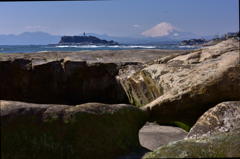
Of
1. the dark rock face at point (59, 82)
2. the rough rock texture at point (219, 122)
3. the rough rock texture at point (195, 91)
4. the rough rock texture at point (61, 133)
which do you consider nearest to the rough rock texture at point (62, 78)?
the dark rock face at point (59, 82)

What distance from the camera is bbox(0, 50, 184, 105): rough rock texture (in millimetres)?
10477

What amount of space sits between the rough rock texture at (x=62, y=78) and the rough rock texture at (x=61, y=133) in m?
5.73

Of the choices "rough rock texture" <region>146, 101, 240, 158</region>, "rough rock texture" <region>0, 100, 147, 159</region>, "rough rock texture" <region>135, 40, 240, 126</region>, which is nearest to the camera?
"rough rock texture" <region>146, 101, 240, 158</region>

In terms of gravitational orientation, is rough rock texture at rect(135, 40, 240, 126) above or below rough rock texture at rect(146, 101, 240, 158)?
above

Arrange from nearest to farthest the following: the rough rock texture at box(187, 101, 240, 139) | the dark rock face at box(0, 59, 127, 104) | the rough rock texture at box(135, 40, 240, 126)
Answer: the rough rock texture at box(187, 101, 240, 139) < the rough rock texture at box(135, 40, 240, 126) < the dark rock face at box(0, 59, 127, 104)

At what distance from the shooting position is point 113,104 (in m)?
6.01

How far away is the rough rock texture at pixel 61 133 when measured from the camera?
13.2ft

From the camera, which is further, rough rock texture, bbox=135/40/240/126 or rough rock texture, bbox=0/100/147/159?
rough rock texture, bbox=135/40/240/126

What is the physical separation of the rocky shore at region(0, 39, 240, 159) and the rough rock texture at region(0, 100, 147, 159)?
0.02 metres

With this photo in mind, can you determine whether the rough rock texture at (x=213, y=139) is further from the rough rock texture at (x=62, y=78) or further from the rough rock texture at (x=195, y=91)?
the rough rock texture at (x=62, y=78)

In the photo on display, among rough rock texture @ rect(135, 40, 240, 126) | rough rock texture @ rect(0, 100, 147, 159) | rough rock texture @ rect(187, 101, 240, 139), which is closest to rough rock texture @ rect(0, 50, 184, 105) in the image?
rough rock texture @ rect(135, 40, 240, 126)

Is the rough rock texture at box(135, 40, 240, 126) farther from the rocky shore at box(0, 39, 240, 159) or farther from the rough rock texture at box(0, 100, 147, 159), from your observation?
the rough rock texture at box(0, 100, 147, 159)

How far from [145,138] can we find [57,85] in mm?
6346

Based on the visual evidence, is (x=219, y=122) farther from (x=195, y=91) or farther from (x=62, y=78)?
(x=62, y=78)
